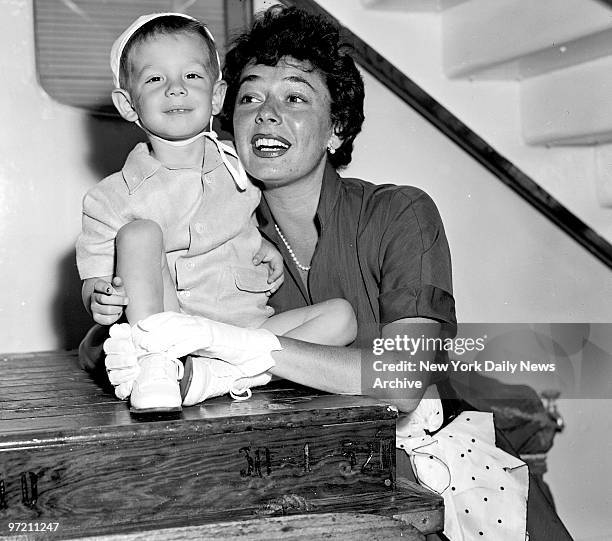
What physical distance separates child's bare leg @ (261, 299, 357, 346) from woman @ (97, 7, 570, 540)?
64 millimetres

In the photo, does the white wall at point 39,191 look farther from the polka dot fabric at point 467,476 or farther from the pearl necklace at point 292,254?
the polka dot fabric at point 467,476

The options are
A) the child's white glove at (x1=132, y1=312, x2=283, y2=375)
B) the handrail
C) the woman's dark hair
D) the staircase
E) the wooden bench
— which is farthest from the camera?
the handrail

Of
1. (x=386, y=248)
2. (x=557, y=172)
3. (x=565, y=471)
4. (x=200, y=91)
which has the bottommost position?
(x=565, y=471)

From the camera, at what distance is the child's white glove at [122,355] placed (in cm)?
132

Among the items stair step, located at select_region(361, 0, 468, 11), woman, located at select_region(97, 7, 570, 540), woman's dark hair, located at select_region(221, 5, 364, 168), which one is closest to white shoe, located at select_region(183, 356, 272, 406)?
woman, located at select_region(97, 7, 570, 540)

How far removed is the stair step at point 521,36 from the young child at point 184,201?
73 centimetres

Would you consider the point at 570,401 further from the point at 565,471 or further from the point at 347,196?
the point at 347,196

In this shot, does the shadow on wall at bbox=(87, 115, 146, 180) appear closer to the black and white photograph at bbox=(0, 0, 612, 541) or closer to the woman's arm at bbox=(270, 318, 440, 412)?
the black and white photograph at bbox=(0, 0, 612, 541)

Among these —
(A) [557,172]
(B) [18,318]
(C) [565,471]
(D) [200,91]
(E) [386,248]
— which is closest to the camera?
(D) [200,91]

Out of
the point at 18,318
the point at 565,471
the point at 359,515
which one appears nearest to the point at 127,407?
the point at 359,515

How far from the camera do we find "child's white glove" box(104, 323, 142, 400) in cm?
132

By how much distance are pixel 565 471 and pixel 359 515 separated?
1.84 meters

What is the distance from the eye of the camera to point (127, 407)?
137 centimetres

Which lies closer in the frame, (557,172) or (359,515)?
(359,515)
